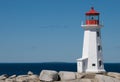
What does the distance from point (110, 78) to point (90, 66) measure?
3.73 meters

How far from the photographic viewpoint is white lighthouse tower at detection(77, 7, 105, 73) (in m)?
39.6

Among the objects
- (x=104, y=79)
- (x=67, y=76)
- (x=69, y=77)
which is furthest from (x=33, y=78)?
(x=104, y=79)

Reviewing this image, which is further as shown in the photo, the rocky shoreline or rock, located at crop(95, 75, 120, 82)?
the rocky shoreline

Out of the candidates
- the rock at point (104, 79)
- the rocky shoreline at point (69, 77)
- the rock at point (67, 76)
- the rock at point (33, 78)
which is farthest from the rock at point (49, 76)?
the rock at point (104, 79)

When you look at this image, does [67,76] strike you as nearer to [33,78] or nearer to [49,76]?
[49,76]

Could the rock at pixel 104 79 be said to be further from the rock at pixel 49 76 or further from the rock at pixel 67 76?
the rock at pixel 49 76

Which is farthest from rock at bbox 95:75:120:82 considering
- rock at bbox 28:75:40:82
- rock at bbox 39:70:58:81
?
rock at bbox 28:75:40:82

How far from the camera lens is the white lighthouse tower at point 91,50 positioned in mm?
39625

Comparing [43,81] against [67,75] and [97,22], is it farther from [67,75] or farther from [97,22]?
[97,22]

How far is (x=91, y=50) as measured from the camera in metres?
39.8

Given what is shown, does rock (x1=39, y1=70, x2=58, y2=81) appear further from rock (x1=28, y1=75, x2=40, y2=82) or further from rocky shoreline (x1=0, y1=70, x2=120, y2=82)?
rock (x1=28, y1=75, x2=40, y2=82)

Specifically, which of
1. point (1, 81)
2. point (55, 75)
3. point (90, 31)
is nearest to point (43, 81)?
point (55, 75)

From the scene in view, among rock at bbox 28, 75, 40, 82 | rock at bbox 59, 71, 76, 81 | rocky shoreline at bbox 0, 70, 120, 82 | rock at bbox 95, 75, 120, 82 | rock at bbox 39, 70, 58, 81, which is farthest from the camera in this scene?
rock at bbox 28, 75, 40, 82

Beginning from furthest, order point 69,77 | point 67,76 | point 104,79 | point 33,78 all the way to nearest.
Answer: point 33,78
point 67,76
point 69,77
point 104,79
